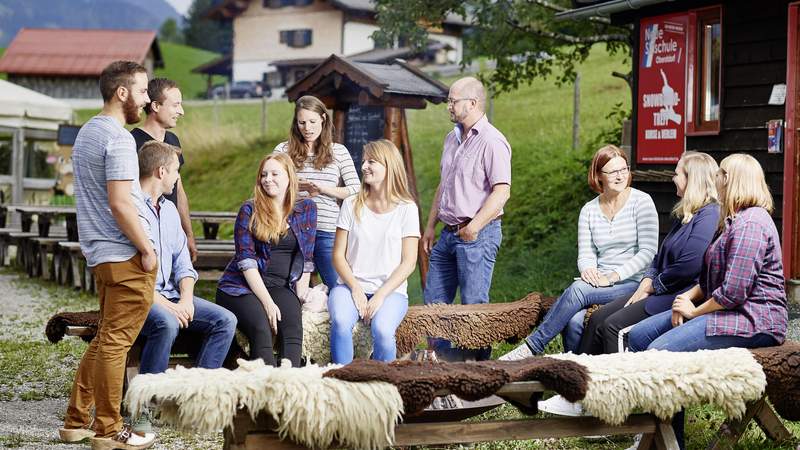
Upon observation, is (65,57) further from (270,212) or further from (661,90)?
(270,212)

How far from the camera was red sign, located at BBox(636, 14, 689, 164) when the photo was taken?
1030 cm

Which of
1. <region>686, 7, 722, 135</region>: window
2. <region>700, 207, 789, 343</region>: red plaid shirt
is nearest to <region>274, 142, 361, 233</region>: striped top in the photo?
<region>700, 207, 789, 343</region>: red plaid shirt

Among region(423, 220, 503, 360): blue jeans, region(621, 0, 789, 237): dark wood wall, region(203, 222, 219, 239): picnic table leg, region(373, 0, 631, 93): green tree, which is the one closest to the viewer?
region(423, 220, 503, 360): blue jeans

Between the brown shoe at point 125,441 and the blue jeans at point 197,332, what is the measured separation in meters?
0.34

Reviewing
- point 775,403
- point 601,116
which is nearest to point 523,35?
point 601,116

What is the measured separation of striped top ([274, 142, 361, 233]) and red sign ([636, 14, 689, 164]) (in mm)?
4732

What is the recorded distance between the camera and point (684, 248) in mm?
5691

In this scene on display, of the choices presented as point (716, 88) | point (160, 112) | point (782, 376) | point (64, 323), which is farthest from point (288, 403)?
point (716, 88)

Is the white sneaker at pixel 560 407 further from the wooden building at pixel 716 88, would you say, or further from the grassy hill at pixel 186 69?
the grassy hill at pixel 186 69

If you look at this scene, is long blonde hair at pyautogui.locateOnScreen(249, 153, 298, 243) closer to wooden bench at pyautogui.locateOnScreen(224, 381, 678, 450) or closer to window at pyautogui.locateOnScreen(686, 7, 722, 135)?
wooden bench at pyautogui.locateOnScreen(224, 381, 678, 450)

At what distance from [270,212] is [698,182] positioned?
2297 millimetres

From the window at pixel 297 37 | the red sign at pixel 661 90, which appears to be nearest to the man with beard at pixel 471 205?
the red sign at pixel 661 90

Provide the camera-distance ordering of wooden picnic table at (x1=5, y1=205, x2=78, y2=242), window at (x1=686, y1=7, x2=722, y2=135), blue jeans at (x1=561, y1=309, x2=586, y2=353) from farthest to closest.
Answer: wooden picnic table at (x1=5, y1=205, x2=78, y2=242), window at (x1=686, y1=7, x2=722, y2=135), blue jeans at (x1=561, y1=309, x2=586, y2=353)

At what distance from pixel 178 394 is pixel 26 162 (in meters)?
22.2
